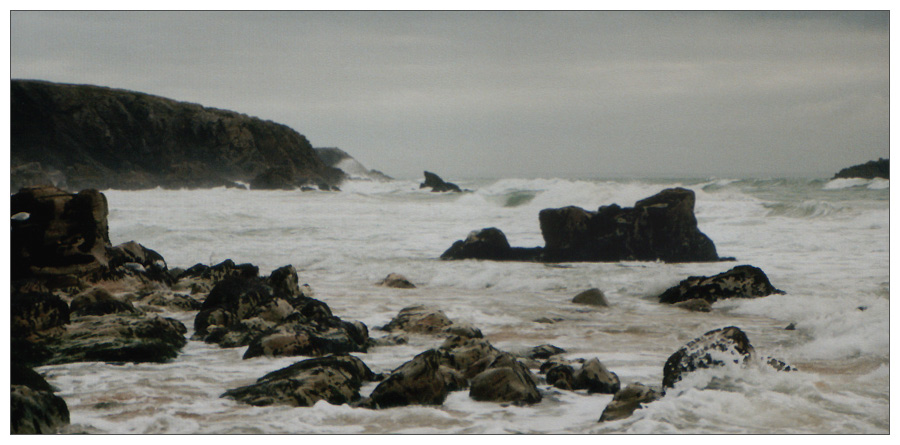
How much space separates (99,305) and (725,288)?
257 inches

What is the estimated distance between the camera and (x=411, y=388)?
179 inches

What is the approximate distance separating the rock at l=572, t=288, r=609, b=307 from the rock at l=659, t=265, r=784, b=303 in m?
0.76

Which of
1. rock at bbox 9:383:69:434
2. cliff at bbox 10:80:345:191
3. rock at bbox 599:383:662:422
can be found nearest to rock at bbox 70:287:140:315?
rock at bbox 9:383:69:434

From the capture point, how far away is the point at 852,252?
13.3 m

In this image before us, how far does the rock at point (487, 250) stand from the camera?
44.7 ft

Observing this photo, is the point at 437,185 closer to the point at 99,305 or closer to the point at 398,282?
the point at 398,282

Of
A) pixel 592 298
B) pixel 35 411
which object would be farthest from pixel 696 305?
pixel 35 411

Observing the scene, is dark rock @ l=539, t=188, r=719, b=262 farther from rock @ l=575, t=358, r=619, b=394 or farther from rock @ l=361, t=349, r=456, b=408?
rock @ l=361, t=349, r=456, b=408

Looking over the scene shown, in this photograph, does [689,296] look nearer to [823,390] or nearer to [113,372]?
[823,390]

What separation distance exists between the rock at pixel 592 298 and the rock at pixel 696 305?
0.80 meters

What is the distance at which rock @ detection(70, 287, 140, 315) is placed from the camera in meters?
7.03

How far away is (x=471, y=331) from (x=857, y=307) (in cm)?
436
